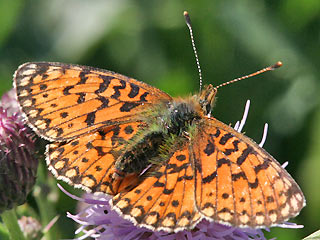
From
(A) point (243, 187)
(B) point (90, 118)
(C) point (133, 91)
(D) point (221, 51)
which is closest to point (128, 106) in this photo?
(C) point (133, 91)

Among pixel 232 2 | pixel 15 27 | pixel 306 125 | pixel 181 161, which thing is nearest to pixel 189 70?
pixel 232 2

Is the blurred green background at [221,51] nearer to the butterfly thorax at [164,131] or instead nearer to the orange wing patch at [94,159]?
the butterfly thorax at [164,131]

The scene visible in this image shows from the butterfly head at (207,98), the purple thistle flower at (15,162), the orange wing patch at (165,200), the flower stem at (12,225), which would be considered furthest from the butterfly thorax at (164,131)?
the flower stem at (12,225)

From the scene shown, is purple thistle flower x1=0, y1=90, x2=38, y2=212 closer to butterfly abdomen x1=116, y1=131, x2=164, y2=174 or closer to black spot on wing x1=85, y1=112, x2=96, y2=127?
black spot on wing x1=85, y1=112, x2=96, y2=127

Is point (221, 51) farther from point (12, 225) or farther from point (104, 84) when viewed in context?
point (12, 225)

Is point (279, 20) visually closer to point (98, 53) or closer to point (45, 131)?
point (98, 53)

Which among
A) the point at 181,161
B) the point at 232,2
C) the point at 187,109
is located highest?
the point at 232,2

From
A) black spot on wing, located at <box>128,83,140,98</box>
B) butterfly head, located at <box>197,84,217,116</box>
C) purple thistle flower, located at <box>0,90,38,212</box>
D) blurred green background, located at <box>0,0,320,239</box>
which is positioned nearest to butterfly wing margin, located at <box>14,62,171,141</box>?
black spot on wing, located at <box>128,83,140,98</box>
